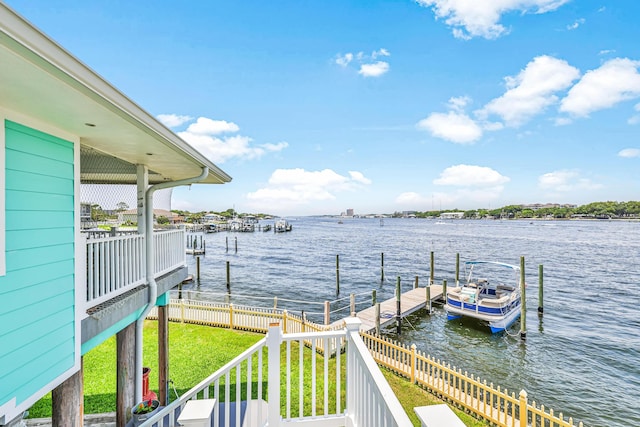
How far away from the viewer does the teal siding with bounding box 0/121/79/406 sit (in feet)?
7.48

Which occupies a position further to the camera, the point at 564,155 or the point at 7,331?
the point at 564,155

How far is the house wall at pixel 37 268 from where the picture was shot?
7.45ft

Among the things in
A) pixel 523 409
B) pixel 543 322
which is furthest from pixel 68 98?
pixel 543 322

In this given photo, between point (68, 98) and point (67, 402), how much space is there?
314 centimetres

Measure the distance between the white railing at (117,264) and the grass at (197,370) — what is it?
358 cm

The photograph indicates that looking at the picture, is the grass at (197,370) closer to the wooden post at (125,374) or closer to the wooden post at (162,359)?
the wooden post at (162,359)

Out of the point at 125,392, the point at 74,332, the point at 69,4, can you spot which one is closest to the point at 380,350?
the point at 125,392

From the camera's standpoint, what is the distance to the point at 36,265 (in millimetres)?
2516

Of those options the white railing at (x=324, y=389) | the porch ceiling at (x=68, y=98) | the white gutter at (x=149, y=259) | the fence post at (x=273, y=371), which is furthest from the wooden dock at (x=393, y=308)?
the porch ceiling at (x=68, y=98)

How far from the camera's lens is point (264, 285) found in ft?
75.8

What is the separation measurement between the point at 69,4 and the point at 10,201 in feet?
19.6

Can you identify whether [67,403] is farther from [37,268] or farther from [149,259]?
[149,259]

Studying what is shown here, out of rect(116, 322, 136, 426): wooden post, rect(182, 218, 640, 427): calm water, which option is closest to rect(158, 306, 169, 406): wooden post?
rect(116, 322, 136, 426): wooden post

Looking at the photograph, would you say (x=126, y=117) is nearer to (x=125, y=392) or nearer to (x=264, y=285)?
(x=125, y=392)
